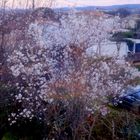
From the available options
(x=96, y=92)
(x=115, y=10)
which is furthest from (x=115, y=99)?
(x=115, y=10)

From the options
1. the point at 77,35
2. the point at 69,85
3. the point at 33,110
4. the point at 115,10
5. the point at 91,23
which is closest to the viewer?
the point at 69,85

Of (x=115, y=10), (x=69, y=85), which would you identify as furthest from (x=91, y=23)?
(x=115, y=10)

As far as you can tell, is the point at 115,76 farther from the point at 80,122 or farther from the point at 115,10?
the point at 115,10

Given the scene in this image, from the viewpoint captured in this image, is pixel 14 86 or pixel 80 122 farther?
pixel 14 86

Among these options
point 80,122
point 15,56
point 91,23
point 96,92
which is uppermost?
point 91,23

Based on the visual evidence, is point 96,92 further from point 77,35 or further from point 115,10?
point 115,10

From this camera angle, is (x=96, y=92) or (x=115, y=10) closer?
(x=96, y=92)

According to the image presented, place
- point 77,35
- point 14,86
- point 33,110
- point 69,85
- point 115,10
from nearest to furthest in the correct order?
point 69,85
point 33,110
point 14,86
point 77,35
point 115,10

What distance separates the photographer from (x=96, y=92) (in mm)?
5332

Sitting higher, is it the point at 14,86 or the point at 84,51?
the point at 84,51

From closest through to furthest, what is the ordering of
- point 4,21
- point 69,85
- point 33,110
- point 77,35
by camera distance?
point 69,85
point 33,110
point 77,35
point 4,21

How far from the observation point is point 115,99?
602 centimetres

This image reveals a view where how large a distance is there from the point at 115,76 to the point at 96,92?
79cm

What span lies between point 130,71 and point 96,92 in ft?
4.46
